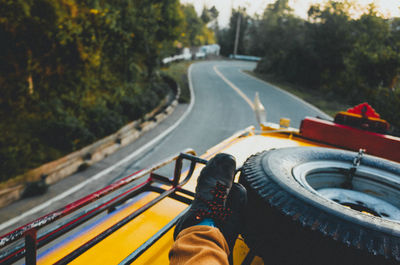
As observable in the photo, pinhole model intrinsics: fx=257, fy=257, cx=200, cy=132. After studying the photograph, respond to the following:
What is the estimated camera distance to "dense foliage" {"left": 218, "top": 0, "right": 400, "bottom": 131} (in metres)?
14.0

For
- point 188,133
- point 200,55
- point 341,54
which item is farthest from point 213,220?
point 200,55

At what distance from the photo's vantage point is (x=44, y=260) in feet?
5.12

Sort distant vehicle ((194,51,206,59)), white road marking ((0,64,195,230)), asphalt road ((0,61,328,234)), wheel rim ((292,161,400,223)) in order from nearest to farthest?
wheel rim ((292,161,400,223)), white road marking ((0,64,195,230)), asphalt road ((0,61,328,234)), distant vehicle ((194,51,206,59))

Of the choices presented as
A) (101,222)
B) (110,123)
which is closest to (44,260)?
(101,222)

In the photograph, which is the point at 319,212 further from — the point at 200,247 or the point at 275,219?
the point at 200,247

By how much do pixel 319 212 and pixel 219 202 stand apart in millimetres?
581

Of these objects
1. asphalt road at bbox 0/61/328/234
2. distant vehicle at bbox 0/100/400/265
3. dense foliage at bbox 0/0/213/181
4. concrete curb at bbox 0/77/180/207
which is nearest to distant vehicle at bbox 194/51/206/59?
asphalt road at bbox 0/61/328/234

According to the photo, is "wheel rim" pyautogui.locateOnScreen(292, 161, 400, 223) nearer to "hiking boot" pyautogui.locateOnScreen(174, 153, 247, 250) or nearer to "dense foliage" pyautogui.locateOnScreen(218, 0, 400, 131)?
"hiking boot" pyautogui.locateOnScreen(174, 153, 247, 250)

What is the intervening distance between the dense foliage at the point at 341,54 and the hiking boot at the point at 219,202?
1125 cm

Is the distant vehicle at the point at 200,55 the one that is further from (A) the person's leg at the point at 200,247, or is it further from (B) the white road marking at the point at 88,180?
(A) the person's leg at the point at 200,247

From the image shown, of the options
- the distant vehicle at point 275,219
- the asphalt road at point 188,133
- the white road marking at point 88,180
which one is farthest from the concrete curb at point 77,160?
the distant vehicle at point 275,219

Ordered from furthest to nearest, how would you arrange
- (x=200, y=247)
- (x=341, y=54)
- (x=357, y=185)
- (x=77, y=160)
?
(x=341, y=54) → (x=77, y=160) → (x=357, y=185) → (x=200, y=247)

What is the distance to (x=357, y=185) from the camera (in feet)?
7.54

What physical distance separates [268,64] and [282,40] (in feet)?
8.89
